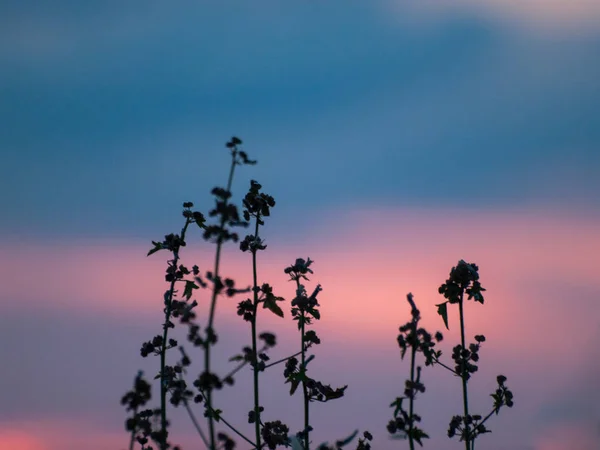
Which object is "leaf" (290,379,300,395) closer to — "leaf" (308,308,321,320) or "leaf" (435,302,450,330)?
"leaf" (308,308,321,320)

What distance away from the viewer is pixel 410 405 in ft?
23.1

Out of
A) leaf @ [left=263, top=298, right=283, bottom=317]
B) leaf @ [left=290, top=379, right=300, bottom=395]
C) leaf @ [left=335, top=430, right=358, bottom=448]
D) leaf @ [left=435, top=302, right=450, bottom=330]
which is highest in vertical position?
leaf @ [left=435, top=302, right=450, bottom=330]

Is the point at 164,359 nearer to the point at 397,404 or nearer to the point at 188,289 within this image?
the point at 188,289

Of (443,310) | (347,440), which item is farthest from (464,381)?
(347,440)

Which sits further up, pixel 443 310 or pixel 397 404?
pixel 443 310

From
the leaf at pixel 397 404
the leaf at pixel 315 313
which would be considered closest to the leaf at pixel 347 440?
the leaf at pixel 397 404

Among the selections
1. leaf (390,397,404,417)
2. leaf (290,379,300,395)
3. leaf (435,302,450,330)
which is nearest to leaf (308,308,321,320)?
leaf (290,379,300,395)

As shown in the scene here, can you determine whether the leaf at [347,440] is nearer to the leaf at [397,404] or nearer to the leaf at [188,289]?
the leaf at [397,404]

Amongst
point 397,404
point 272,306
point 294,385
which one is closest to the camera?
point 397,404

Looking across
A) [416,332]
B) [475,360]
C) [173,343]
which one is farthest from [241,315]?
[475,360]

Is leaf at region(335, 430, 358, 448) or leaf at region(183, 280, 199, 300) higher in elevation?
leaf at region(183, 280, 199, 300)

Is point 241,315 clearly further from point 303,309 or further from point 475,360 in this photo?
point 475,360

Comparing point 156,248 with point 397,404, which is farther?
point 156,248

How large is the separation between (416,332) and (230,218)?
221cm
